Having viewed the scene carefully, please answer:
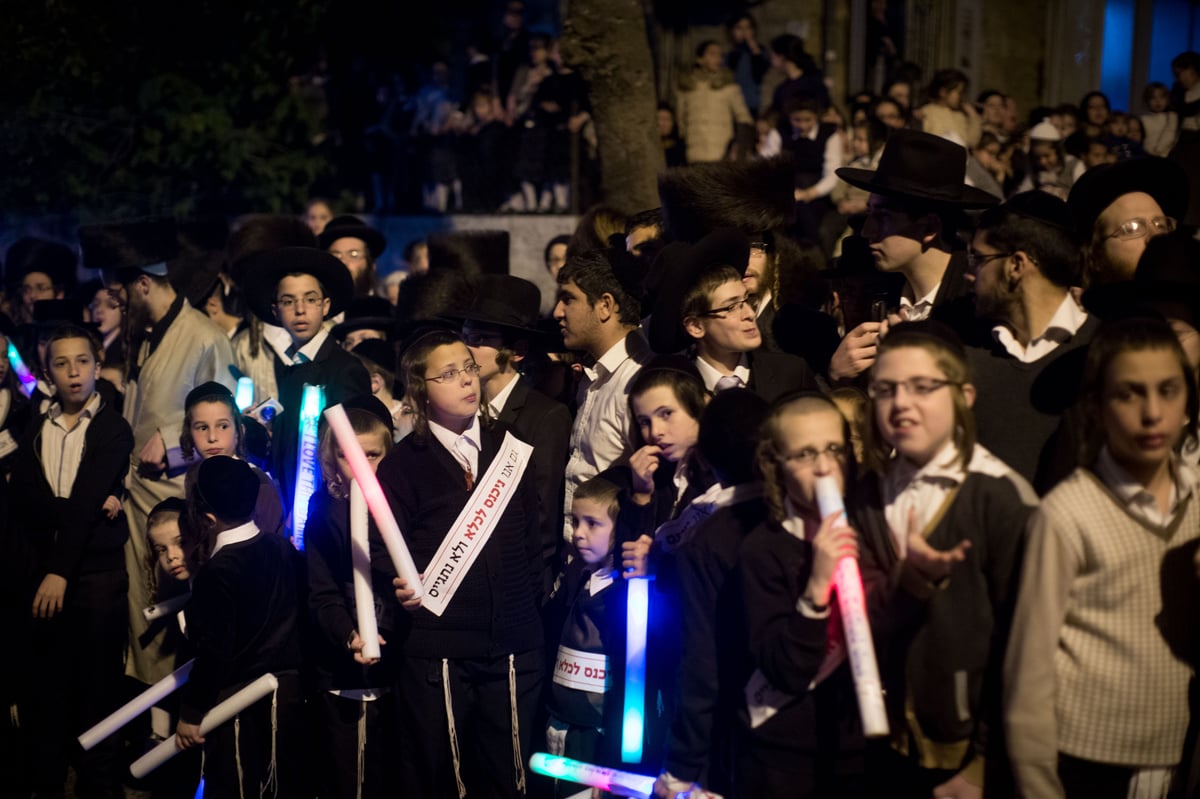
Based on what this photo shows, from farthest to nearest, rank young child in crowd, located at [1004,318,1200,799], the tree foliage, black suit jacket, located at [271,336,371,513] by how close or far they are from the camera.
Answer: the tree foliage, black suit jacket, located at [271,336,371,513], young child in crowd, located at [1004,318,1200,799]

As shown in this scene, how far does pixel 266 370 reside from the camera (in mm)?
7230

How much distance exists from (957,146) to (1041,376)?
109cm

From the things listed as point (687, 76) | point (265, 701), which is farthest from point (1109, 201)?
point (687, 76)

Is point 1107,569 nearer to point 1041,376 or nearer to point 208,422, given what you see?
point 1041,376

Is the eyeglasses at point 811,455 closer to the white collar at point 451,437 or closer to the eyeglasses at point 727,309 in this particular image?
the eyeglasses at point 727,309

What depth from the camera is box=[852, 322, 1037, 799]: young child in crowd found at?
3395mm

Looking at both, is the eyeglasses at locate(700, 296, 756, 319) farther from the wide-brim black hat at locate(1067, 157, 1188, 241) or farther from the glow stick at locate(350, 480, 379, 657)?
the glow stick at locate(350, 480, 379, 657)

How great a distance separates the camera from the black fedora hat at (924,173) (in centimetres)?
455

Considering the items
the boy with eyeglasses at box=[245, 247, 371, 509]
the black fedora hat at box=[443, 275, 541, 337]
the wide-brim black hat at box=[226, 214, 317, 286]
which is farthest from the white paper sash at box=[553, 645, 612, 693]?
the wide-brim black hat at box=[226, 214, 317, 286]

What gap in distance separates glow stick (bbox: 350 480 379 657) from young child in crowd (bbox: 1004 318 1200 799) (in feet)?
6.71

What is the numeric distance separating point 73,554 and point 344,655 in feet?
5.79

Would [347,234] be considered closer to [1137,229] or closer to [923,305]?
[923,305]

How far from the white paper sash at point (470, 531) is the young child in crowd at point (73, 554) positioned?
90.8 inches

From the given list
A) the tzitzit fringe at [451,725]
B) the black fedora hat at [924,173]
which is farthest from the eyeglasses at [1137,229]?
the tzitzit fringe at [451,725]
